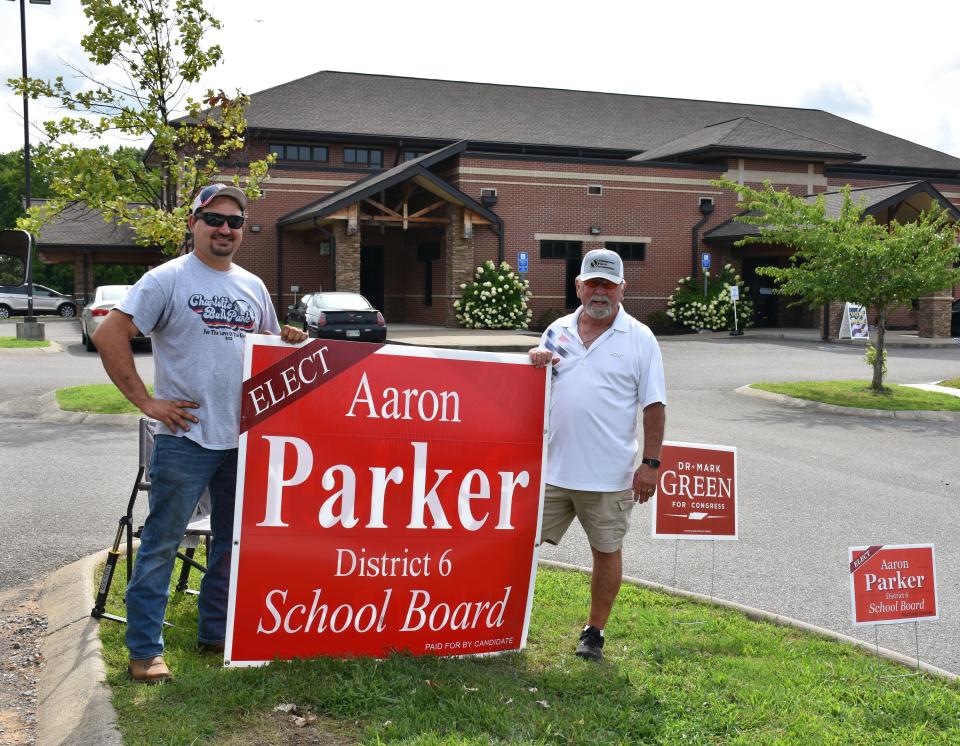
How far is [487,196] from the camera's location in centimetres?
3338

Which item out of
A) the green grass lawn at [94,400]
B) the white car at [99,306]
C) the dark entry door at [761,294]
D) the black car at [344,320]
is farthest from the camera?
the dark entry door at [761,294]

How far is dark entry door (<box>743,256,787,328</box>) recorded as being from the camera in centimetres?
3747

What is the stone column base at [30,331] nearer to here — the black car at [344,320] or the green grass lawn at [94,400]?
the black car at [344,320]

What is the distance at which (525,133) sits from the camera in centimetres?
4022

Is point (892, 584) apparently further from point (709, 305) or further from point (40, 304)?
point (40, 304)

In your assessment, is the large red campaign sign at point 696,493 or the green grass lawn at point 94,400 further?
the green grass lawn at point 94,400

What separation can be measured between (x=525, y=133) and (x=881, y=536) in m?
34.5

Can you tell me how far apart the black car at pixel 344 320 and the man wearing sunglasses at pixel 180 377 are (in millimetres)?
19544

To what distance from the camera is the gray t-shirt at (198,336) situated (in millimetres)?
4148

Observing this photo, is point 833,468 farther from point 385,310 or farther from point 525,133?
point 525,133

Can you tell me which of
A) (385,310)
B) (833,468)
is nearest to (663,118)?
(385,310)

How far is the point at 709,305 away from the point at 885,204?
6.43 meters

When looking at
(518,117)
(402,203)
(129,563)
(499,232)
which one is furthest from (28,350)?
(518,117)

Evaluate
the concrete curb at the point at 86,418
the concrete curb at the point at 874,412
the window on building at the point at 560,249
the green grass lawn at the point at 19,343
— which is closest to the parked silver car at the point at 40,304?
the green grass lawn at the point at 19,343
